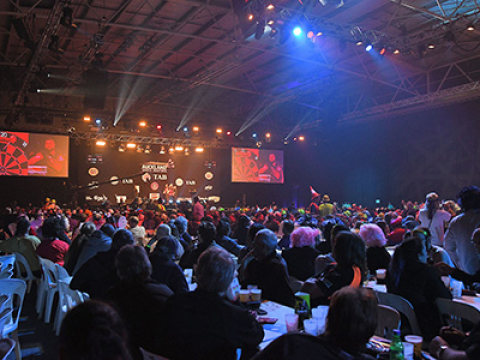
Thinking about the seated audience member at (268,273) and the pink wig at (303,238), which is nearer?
the seated audience member at (268,273)

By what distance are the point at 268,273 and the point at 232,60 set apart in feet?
31.8

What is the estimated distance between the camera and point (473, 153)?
43.8 ft

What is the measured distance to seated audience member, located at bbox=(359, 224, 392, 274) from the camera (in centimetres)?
404

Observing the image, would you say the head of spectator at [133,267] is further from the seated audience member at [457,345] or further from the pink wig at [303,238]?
the pink wig at [303,238]

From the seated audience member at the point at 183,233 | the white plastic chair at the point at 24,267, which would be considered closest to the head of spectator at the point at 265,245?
the seated audience member at the point at 183,233

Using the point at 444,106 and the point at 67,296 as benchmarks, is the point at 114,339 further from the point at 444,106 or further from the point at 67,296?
the point at 444,106

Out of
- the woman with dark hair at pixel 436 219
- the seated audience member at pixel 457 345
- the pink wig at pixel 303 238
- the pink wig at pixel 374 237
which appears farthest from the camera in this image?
the woman with dark hair at pixel 436 219

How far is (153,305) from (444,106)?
14.7m

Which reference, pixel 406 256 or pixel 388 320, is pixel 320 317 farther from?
pixel 406 256

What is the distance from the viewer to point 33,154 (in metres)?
15.9

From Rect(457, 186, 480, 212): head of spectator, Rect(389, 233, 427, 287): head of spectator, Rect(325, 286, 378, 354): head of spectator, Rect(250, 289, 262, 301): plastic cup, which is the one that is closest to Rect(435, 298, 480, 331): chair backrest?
Rect(389, 233, 427, 287): head of spectator

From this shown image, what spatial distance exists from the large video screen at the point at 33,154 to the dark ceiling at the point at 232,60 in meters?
0.75

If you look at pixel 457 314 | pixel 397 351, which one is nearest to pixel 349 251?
pixel 457 314

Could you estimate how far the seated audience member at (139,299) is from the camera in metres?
2.18
